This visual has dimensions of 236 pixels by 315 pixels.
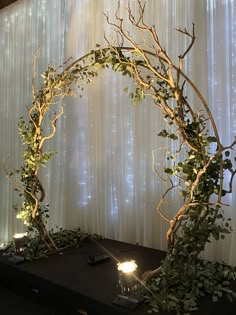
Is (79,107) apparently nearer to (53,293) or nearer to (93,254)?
(93,254)

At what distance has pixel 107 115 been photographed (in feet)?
9.39

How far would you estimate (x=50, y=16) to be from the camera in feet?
11.0

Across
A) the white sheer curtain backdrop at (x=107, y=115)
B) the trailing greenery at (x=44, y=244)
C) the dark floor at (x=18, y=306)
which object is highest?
the white sheer curtain backdrop at (x=107, y=115)

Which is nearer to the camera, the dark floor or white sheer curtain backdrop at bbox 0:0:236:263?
the dark floor

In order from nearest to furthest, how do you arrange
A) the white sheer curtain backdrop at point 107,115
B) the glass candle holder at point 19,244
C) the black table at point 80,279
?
the black table at point 80,279
the white sheer curtain backdrop at point 107,115
the glass candle holder at point 19,244

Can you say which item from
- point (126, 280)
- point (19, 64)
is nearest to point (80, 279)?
point (126, 280)

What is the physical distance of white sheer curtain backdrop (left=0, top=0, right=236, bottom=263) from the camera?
2.28 metres

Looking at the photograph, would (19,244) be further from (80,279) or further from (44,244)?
(80,279)

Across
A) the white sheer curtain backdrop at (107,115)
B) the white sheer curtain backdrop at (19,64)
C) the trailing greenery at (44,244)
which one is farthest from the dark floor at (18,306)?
the white sheer curtain backdrop at (19,64)

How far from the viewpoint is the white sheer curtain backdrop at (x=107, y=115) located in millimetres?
2279

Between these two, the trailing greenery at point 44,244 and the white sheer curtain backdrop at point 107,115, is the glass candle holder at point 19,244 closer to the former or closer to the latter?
the trailing greenery at point 44,244

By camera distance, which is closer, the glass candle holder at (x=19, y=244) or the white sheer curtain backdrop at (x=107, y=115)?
the white sheer curtain backdrop at (x=107, y=115)

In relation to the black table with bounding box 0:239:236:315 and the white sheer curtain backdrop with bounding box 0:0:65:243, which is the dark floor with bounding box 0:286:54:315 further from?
the white sheer curtain backdrop with bounding box 0:0:65:243

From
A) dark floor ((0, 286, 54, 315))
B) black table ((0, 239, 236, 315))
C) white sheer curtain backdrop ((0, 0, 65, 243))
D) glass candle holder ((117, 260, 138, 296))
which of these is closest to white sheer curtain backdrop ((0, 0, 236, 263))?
white sheer curtain backdrop ((0, 0, 65, 243))
